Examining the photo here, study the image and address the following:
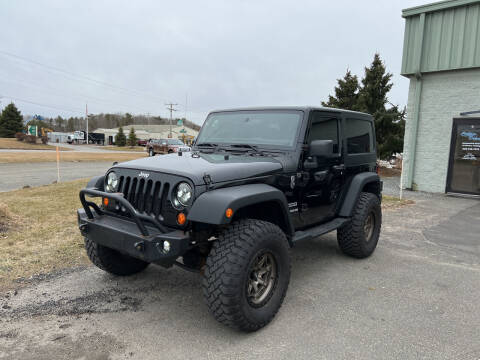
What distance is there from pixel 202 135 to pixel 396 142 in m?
15.0

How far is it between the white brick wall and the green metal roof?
0.43 meters

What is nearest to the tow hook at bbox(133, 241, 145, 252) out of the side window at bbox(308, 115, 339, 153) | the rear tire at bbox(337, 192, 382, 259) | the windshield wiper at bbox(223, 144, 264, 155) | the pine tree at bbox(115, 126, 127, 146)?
the windshield wiper at bbox(223, 144, 264, 155)

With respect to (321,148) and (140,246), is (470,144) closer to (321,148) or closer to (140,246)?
(321,148)

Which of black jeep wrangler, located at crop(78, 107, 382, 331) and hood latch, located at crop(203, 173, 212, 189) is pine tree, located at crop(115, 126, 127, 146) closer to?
black jeep wrangler, located at crop(78, 107, 382, 331)

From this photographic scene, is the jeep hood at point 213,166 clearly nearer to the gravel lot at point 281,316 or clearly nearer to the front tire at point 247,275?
the front tire at point 247,275

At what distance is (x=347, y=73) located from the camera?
65.7 feet

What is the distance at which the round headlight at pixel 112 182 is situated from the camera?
346cm

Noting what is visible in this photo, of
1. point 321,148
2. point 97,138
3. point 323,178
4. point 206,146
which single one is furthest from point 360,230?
point 97,138

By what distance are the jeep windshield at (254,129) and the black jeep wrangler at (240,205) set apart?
0.04 feet

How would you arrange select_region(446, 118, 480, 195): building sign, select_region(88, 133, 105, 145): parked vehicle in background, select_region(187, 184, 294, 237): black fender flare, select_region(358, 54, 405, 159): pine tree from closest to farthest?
1. select_region(187, 184, 294, 237): black fender flare
2. select_region(446, 118, 480, 195): building sign
3. select_region(358, 54, 405, 159): pine tree
4. select_region(88, 133, 105, 145): parked vehicle in background

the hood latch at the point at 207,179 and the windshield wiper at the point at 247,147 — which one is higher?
the windshield wiper at the point at 247,147

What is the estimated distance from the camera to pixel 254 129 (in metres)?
4.03

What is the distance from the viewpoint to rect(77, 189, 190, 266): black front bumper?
8.84 ft

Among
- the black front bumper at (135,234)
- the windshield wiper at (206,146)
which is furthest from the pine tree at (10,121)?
the black front bumper at (135,234)
